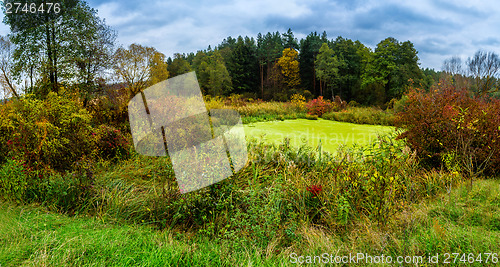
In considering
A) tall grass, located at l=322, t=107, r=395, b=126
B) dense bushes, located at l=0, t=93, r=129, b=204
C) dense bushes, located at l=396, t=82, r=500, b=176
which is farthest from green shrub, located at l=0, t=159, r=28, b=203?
tall grass, located at l=322, t=107, r=395, b=126

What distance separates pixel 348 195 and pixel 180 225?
1857 mm

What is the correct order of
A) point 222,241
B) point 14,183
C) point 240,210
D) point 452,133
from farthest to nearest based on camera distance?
point 452,133 → point 14,183 → point 240,210 → point 222,241

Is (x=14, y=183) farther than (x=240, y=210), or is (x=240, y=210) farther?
(x=14, y=183)

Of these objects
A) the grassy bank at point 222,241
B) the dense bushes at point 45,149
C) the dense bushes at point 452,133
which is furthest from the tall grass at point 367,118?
the dense bushes at point 45,149

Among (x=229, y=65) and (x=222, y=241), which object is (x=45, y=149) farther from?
(x=229, y=65)

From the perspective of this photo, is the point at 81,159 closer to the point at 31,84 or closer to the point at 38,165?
the point at 38,165

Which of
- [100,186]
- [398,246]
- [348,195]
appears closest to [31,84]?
[100,186]

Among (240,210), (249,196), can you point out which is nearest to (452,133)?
(249,196)

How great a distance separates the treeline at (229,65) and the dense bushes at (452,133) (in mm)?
7261

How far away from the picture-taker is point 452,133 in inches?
148

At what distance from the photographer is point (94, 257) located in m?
1.87

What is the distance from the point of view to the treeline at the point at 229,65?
797 cm

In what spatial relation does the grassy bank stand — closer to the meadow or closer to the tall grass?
the meadow

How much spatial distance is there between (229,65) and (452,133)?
3193 cm
